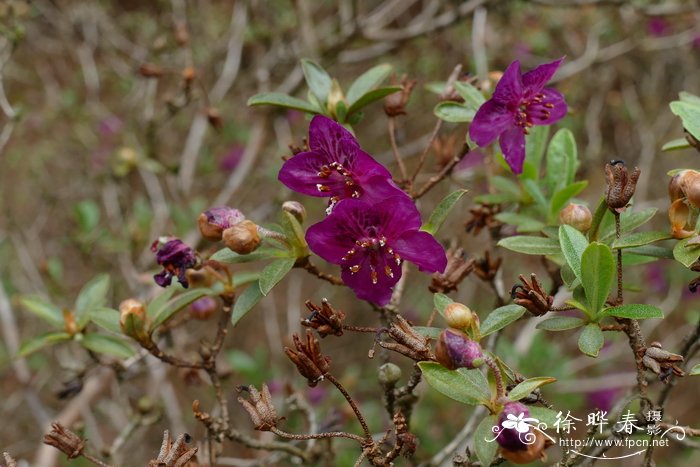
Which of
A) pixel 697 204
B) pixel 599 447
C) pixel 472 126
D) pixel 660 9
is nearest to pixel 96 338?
pixel 472 126

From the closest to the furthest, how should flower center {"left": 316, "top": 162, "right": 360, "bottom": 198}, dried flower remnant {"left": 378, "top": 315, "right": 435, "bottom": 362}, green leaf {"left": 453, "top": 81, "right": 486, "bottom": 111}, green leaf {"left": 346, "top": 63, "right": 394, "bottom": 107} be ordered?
dried flower remnant {"left": 378, "top": 315, "right": 435, "bottom": 362}, flower center {"left": 316, "top": 162, "right": 360, "bottom": 198}, green leaf {"left": 453, "top": 81, "right": 486, "bottom": 111}, green leaf {"left": 346, "top": 63, "right": 394, "bottom": 107}

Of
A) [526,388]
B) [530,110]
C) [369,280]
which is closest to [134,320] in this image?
[369,280]

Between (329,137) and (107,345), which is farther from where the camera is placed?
(107,345)

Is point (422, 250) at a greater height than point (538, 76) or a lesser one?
lesser

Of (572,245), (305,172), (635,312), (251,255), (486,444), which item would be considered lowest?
(486,444)

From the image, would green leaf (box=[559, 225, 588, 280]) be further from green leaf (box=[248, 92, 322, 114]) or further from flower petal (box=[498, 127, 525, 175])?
green leaf (box=[248, 92, 322, 114])

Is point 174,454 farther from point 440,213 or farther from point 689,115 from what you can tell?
point 689,115

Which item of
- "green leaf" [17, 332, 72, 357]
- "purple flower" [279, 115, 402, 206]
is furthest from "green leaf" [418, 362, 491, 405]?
"green leaf" [17, 332, 72, 357]
